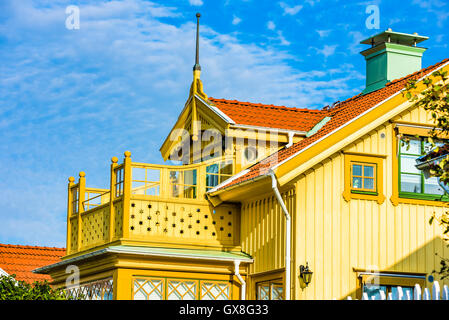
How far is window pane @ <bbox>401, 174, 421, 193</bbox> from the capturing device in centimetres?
1880

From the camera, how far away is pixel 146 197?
19.0m

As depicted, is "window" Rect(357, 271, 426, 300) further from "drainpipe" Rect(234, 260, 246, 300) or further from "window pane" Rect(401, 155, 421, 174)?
"drainpipe" Rect(234, 260, 246, 300)

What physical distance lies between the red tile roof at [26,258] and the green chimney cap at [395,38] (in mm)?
12554

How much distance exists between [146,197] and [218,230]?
1.91 meters

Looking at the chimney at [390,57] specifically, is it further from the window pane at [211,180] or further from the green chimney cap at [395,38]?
the window pane at [211,180]

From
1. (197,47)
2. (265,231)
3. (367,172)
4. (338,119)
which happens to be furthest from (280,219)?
(197,47)

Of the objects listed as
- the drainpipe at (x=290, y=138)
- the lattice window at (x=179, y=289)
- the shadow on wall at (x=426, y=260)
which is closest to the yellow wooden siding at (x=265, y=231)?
the lattice window at (x=179, y=289)

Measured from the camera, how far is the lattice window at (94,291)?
19031mm

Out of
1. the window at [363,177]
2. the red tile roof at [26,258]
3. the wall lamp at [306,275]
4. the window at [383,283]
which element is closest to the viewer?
the wall lamp at [306,275]

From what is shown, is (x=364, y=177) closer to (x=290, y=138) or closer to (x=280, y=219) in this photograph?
(x=280, y=219)

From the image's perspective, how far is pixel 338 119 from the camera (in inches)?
822

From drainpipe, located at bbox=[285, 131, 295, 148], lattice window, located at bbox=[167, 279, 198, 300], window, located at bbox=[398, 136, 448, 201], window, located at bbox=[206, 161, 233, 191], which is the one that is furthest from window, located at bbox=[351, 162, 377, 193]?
lattice window, located at bbox=[167, 279, 198, 300]

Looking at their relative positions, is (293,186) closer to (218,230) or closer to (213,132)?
(218,230)

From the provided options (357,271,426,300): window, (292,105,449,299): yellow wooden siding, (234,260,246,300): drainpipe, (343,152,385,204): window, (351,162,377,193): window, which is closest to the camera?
(292,105,449,299): yellow wooden siding
